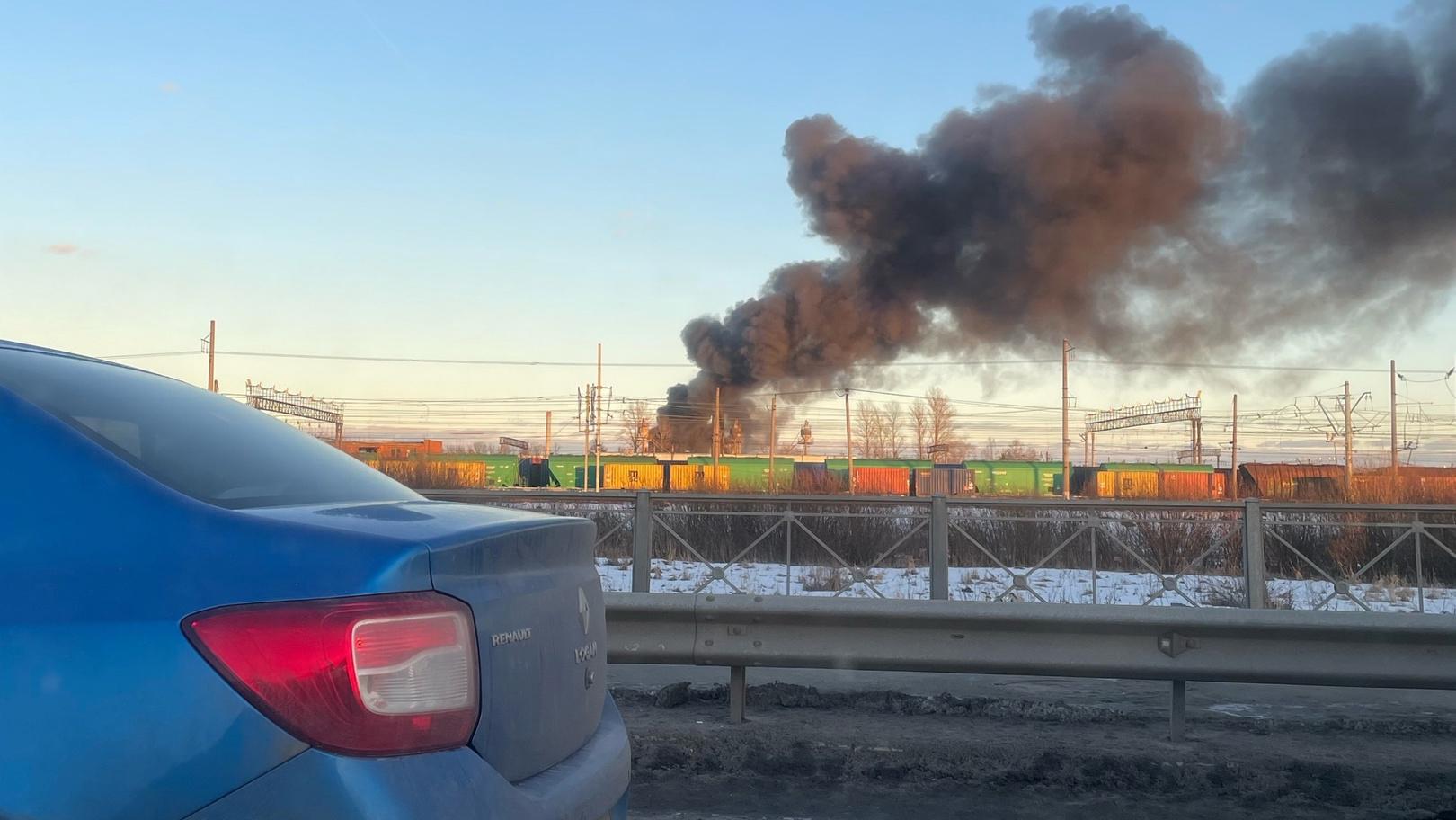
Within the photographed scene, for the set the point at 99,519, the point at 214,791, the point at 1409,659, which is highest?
the point at 99,519

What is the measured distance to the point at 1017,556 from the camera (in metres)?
14.8

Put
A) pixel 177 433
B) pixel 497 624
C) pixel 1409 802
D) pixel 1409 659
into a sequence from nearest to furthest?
pixel 497 624
pixel 177 433
pixel 1409 802
pixel 1409 659

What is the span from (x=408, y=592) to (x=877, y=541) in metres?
13.5

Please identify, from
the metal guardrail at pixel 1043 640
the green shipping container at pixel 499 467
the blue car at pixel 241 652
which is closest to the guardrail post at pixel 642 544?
the metal guardrail at pixel 1043 640

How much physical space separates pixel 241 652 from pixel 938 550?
10.2 m

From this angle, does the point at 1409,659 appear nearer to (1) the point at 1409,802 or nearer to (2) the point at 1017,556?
(1) the point at 1409,802

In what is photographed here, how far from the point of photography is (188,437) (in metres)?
2.59

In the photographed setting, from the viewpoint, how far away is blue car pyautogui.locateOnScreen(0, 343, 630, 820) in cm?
180

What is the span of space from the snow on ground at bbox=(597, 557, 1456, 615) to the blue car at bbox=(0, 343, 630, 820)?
1002 cm

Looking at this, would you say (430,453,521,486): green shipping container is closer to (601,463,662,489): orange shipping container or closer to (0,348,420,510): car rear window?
(601,463,662,489): orange shipping container

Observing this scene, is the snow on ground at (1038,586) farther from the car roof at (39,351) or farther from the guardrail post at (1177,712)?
the car roof at (39,351)

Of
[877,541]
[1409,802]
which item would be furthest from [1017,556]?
[1409,802]

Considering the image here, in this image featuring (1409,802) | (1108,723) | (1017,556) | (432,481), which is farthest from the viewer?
(432,481)

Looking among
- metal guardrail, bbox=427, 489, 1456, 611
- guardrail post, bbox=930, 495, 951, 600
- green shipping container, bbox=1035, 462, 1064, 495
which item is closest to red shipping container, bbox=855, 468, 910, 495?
green shipping container, bbox=1035, 462, 1064, 495
